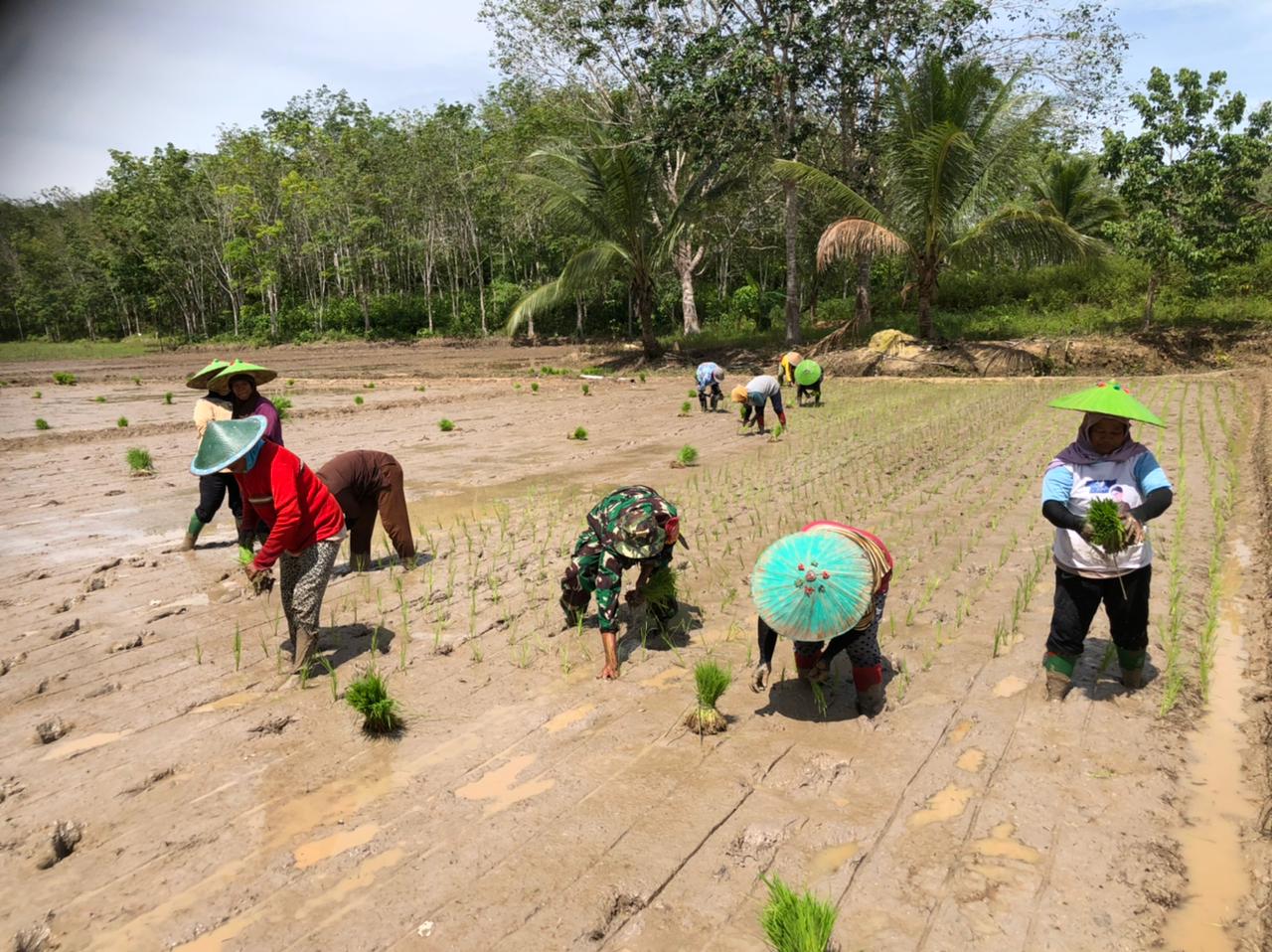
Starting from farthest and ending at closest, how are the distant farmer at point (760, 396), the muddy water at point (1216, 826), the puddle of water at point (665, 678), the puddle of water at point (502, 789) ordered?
1. the distant farmer at point (760, 396)
2. the puddle of water at point (665, 678)
3. the puddle of water at point (502, 789)
4. the muddy water at point (1216, 826)

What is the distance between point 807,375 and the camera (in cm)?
1423

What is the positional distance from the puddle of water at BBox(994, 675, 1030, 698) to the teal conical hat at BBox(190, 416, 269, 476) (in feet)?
12.6

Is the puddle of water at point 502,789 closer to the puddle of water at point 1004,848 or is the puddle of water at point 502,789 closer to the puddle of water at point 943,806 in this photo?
the puddle of water at point 943,806

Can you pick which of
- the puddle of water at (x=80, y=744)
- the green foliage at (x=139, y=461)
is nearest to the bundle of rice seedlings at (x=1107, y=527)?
the puddle of water at (x=80, y=744)

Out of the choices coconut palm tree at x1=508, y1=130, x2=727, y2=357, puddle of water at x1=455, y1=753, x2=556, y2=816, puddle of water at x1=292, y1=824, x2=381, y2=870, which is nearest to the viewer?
puddle of water at x1=292, y1=824, x2=381, y2=870

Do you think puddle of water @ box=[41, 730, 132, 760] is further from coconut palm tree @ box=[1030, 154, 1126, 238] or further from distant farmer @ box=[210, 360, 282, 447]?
coconut palm tree @ box=[1030, 154, 1126, 238]

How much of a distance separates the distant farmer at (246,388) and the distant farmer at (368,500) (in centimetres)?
54

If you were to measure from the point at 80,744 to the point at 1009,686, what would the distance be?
14.5 ft

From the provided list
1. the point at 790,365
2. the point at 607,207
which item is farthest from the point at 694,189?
the point at 790,365

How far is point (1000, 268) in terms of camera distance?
26422 millimetres

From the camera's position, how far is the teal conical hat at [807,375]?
1421 cm

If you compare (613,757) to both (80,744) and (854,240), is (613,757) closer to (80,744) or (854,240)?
(80,744)

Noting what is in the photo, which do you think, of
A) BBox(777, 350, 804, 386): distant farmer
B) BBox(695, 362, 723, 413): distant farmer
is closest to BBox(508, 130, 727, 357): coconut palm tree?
BBox(777, 350, 804, 386): distant farmer

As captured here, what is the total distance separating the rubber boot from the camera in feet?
22.5
